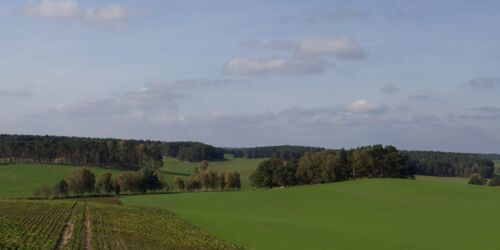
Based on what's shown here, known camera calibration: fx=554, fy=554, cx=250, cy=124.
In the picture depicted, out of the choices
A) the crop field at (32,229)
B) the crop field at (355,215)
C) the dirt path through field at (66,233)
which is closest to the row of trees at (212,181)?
the crop field at (355,215)

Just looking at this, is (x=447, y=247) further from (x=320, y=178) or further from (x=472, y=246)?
(x=320, y=178)

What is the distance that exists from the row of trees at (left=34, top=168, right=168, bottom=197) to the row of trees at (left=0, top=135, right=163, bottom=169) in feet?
153

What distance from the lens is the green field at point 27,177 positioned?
119088 millimetres

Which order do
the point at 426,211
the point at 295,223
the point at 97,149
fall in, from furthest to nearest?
the point at 97,149 → the point at 426,211 → the point at 295,223

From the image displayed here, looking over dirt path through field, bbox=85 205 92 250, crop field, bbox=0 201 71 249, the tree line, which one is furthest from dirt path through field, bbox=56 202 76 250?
the tree line

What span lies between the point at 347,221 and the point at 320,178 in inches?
2625

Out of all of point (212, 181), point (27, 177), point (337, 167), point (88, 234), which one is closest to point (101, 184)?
point (27, 177)

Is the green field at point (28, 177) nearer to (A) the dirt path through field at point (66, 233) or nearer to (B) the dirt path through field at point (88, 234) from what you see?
(B) the dirt path through field at point (88, 234)

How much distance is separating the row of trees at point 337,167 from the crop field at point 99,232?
6607 cm

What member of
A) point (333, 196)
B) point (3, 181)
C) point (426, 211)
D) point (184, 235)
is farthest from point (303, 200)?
point (3, 181)

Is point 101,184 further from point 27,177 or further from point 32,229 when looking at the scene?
point 32,229

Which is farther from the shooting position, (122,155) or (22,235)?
(122,155)

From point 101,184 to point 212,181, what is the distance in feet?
92.7

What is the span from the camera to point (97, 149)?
175125 mm
